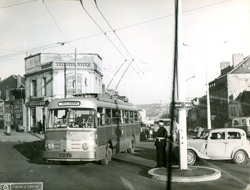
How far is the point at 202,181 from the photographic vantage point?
8.65m

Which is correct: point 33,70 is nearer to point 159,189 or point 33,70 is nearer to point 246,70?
point 246,70

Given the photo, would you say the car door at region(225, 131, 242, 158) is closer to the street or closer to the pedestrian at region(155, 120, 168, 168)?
the street

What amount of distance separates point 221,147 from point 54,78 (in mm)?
26621

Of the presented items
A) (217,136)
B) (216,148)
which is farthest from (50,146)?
(217,136)

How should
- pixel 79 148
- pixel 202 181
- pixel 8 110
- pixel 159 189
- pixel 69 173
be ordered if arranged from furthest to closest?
pixel 8 110
pixel 79 148
pixel 69 173
pixel 202 181
pixel 159 189

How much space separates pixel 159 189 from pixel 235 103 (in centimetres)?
4390

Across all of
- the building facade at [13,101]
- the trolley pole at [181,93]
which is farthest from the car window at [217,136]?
the building facade at [13,101]

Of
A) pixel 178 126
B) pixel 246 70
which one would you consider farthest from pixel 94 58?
pixel 178 126

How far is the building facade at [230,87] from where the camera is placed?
1863 inches

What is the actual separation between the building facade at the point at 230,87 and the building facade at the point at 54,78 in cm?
1812

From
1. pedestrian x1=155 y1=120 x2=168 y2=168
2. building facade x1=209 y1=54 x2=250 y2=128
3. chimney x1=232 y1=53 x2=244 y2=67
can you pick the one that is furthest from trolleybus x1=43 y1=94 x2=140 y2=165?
chimney x1=232 y1=53 x2=244 y2=67

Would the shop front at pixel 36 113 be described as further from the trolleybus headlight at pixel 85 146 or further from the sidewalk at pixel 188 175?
the sidewalk at pixel 188 175

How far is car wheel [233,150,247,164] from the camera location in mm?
12070

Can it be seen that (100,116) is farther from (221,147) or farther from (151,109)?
(151,109)
